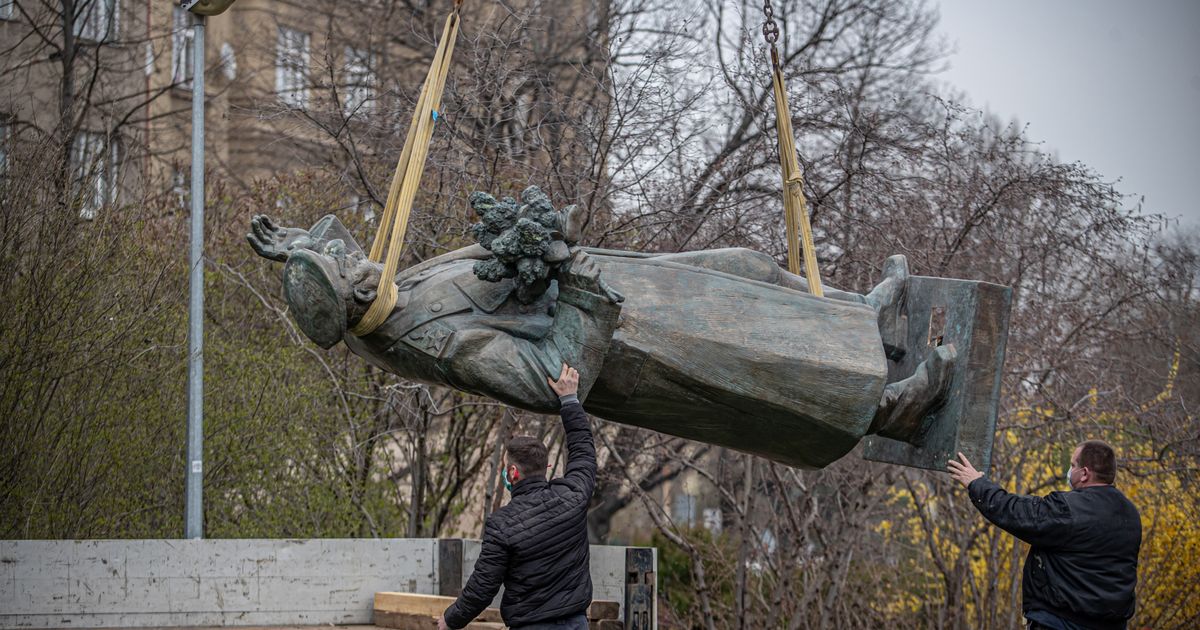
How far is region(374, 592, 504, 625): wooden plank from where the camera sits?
646 centimetres

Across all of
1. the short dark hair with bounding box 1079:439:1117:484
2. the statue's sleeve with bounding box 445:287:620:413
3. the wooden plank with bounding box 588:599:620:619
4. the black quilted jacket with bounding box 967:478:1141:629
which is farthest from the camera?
the wooden plank with bounding box 588:599:620:619

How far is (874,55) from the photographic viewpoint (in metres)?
13.2

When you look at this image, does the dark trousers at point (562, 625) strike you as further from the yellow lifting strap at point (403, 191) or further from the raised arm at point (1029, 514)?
the raised arm at point (1029, 514)

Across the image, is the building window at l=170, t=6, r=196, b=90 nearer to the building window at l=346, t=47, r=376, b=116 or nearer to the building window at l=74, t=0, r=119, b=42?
the building window at l=74, t=0, r=119, b=42

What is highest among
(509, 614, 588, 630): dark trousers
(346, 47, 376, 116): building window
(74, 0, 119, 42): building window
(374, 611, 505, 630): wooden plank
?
(74, 0, 119, 42): building window

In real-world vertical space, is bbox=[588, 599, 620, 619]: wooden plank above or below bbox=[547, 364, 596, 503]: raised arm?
below

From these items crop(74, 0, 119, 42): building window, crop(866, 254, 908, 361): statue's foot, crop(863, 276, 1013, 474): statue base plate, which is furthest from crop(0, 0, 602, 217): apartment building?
crop(863, 276, 1013, 474): statue base plate

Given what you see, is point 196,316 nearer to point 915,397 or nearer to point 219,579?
point 219,579

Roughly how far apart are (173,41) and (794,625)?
41.8ft

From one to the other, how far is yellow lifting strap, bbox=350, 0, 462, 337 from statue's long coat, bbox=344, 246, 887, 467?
0.08m

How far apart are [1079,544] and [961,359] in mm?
832

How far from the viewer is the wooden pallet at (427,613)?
6.35m

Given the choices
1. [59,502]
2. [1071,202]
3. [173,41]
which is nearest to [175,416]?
[59,502]

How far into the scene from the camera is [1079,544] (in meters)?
4.85
